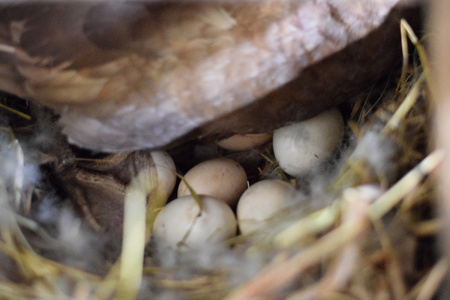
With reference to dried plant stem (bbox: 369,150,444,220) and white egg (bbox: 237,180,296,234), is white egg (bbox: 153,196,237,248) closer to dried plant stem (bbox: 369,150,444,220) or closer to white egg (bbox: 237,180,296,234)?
white egg (bbox: 237,180,296,234)

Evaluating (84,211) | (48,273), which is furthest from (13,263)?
(84,211)

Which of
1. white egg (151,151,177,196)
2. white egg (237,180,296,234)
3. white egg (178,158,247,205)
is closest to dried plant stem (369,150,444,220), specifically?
white egg (237,180,296,234)

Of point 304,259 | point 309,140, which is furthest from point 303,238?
point 309,140

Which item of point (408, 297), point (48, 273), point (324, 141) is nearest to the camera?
point (408, 297)

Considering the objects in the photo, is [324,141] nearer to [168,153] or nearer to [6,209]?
[168,153]

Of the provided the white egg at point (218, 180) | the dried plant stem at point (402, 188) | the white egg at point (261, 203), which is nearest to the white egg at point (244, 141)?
the white egg at point (218, 180)

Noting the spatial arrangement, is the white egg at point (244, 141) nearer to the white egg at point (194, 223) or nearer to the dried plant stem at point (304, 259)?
the white egg at point (194, 223)
